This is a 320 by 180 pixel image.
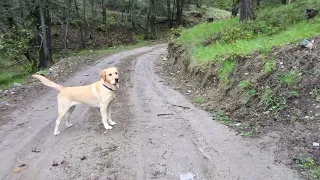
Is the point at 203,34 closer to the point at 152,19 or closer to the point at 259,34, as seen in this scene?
the point at 259,34

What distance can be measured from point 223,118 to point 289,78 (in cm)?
182

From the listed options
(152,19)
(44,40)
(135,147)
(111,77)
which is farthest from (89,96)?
(152,19)

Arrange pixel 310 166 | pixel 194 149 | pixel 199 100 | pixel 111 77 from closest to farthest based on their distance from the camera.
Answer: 1. pixel 310 166
2. pixel 194 149
3. pixel 111 77
4. pixel 199 100

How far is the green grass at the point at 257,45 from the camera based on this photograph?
1012cm

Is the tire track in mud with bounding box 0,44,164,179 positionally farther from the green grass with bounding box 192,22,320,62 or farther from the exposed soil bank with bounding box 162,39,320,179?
the green grass with bounding box 192,22,320,62

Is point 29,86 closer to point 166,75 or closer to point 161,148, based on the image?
point 166,75

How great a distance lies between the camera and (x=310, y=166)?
5383 millimetres

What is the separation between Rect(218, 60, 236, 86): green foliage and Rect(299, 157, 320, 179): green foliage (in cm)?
433

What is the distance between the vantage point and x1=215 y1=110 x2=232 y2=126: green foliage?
7.67 m

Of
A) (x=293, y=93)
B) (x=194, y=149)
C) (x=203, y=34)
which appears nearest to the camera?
(x=194, y=149)

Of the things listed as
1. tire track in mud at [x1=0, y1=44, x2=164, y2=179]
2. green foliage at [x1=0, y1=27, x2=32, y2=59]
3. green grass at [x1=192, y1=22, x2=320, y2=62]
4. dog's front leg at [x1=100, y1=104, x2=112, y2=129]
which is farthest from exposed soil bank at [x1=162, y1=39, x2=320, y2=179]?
green foliage at [x1=0, y1=27, x2=32, y2=59]

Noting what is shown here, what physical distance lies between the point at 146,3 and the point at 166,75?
2477 cm

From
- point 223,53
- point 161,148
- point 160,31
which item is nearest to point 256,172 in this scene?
point 161,148

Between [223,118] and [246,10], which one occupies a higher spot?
[246,10]
